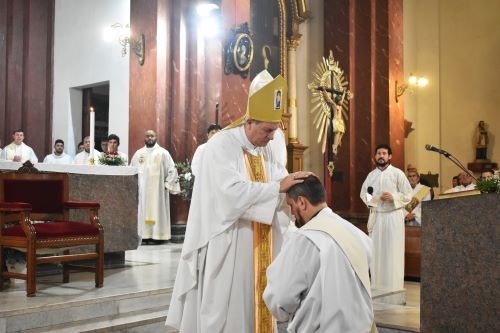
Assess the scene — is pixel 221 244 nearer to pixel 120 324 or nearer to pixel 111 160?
pixel 120 324

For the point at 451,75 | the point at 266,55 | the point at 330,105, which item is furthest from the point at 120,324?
the point at 451,75

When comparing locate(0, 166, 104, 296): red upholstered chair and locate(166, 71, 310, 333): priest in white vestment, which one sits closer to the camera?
locate(166, 71, 310, 333): priest in white vestment

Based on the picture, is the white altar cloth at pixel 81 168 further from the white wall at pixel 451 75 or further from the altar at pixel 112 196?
the white wall at pixel 451 75

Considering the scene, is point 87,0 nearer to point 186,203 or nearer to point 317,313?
point 186,203

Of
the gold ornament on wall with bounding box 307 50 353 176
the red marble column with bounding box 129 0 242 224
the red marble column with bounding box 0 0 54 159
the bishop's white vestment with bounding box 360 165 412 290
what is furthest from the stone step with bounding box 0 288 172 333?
the red marble column with bounding box 0 0 54 159

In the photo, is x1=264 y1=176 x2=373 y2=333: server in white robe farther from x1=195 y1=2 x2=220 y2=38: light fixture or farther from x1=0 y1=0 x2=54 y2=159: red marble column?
x1=0 y1=0 x2=54 y2=159: red marble column

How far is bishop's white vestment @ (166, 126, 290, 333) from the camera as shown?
325 cm

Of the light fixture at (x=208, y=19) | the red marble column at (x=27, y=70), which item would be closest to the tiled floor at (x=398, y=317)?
the light fixture at (x=208, y=19)

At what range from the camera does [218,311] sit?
3.22 meters

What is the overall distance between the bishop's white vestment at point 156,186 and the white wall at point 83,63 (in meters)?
3.17

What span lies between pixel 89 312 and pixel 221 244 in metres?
1.80

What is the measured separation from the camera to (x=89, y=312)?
4.59m

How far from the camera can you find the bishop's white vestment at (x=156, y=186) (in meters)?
9.33

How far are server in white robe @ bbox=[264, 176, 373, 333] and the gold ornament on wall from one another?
742 cm
